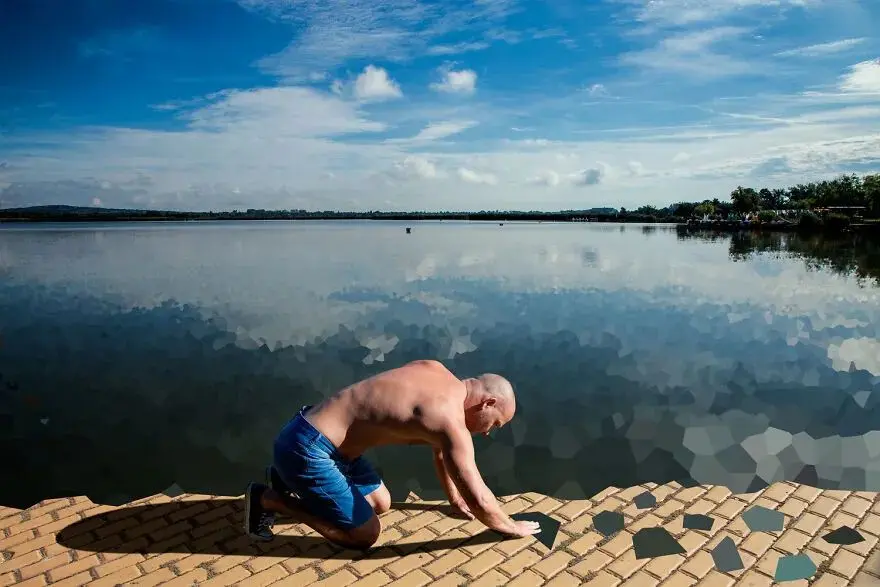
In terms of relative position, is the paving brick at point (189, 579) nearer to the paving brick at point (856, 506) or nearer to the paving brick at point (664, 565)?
the paving brick at point (664, 565)

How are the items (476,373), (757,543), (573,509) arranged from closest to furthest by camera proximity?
(757,543) → (573,509) → (476,373)

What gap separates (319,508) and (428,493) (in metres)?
1.63

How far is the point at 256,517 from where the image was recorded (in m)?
4.43

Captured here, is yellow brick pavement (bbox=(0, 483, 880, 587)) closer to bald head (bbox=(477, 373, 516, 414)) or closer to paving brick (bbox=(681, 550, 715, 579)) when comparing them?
paving brick (bbox=(681, 550, 715, 579))

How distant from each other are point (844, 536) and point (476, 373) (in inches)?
234

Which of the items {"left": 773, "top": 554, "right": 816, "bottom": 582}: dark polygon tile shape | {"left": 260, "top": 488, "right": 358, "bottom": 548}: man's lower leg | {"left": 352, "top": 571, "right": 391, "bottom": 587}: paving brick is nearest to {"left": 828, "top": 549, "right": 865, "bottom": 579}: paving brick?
{"left": 773, "top": 554, "right": 816, "bottom": 582}: dark polygon tile shape

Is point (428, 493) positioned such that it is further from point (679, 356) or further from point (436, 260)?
point (436, 260)

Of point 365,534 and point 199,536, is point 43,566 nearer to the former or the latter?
point 199,536

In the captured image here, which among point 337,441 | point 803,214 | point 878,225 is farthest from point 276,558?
point 803,214

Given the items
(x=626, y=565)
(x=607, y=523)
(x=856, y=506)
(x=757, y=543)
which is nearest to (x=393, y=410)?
(x=626, y=565)

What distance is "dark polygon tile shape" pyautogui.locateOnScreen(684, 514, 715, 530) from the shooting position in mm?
4555

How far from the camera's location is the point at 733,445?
6.82m

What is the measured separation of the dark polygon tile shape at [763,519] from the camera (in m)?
4.49

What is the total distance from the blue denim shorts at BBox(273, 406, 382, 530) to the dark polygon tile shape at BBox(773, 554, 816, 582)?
2.76m
